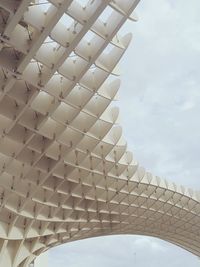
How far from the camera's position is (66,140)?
Result: 1387 inches

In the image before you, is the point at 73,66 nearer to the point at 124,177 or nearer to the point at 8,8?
the point at 8,8

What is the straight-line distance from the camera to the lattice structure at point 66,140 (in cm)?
2394

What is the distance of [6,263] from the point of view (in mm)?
50562

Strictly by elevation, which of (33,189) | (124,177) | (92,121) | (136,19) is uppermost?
(136,19)

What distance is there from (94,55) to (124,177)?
23282mm

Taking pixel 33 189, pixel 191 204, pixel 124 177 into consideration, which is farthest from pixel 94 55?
pixel 191 204

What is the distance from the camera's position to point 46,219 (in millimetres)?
48625

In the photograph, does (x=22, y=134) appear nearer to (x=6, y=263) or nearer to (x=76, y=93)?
(x=76, y=93)

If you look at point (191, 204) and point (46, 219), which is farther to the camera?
point (191, 204)

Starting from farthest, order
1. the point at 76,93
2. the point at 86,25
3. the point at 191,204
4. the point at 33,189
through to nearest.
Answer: the point at 191,204 → the point at 33,189 → the point at 76,93 → the point at 86,25

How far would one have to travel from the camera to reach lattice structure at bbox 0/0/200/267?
2394 cm

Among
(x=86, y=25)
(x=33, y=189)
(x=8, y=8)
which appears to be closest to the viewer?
(x=8, y=8)

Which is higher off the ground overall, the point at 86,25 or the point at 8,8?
the point at 86,25

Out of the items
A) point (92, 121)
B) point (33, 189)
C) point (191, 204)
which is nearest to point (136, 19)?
point (92, 121)
